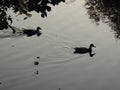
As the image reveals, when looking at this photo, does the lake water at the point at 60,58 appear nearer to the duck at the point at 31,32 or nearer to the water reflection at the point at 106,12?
the duck at the point at 31,32

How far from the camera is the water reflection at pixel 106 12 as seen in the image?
23.1 m

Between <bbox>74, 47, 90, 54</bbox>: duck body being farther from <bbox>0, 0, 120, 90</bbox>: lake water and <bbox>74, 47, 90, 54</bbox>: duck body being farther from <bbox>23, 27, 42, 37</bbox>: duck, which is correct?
<bbox>23, 27, 42, 37</bbox>: duck

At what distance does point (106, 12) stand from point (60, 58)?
10.1 meters

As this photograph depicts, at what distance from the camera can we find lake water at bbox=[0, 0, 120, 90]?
45.9 feet

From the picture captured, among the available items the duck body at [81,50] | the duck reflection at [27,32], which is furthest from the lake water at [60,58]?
the duck reflection at [27,32]

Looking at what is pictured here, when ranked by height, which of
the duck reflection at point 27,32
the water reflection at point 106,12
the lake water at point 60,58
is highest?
the water reflection at point 106,12

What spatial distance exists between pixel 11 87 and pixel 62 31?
26.2 feet

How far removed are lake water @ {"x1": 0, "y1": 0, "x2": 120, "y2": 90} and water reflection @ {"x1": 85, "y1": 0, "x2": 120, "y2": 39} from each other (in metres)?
0.62

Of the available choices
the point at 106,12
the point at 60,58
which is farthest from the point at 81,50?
the point at 106,12

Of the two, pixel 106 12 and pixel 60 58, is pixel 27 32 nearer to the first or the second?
pixel 60 58

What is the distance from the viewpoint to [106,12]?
25641 mm

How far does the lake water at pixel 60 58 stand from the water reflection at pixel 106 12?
2.05 ft

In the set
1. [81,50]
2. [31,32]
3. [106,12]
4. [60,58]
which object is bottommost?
[60,58]

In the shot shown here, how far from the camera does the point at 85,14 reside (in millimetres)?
25297
